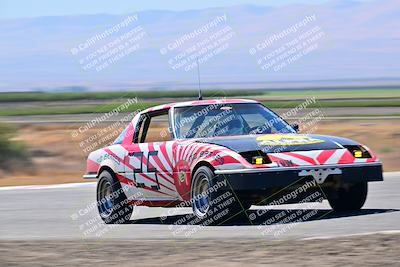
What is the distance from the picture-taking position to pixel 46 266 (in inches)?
342

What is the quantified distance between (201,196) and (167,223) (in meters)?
1.11

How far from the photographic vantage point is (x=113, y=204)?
13.4 m

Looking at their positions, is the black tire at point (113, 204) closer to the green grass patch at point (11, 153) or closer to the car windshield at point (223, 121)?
the car windshield at point (223, 121)

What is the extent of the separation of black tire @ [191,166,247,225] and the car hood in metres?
0.40

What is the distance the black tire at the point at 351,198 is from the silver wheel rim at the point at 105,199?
2.77 m

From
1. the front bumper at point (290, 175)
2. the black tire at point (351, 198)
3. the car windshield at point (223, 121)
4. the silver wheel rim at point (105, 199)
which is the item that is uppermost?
the car windshield at point (223, 121)

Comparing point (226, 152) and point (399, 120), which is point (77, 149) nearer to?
point (399, 120)

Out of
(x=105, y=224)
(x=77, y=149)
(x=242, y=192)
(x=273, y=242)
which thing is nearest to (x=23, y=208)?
(x=105, y=224)

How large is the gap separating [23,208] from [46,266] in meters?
6.99

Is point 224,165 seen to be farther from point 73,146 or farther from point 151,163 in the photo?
point 73,146

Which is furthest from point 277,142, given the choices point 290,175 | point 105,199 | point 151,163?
point 105,199

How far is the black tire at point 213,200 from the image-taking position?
11.5 meters

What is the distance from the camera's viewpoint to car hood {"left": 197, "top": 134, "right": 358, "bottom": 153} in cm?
1173

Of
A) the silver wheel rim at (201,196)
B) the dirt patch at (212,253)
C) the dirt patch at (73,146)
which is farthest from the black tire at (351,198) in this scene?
the dirt patch at (73,146)
